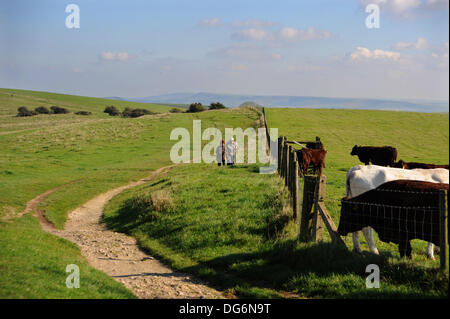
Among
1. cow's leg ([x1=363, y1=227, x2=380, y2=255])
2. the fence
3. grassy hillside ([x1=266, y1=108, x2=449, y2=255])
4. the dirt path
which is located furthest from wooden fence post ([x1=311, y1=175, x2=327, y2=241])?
grassy hillside ([x1=266, y1=108, x2=449, y2=255])

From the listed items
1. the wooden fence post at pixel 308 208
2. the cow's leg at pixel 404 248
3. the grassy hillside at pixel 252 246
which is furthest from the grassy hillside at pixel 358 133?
the cow's leg at pixel 404 248

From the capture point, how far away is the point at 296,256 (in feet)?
29.8

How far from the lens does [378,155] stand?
22.1 meters

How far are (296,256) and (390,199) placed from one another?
2.44 m

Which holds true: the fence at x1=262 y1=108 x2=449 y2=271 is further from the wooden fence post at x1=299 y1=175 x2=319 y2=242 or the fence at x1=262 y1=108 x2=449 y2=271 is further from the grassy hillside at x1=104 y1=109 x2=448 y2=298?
the grassy hillside at x1=104 y1=109 x2=448 y2=298

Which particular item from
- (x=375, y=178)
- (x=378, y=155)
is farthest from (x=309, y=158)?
(x=375, y=178)

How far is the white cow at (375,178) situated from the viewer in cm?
903

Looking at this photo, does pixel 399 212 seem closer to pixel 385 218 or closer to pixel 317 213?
pixel 385 218
